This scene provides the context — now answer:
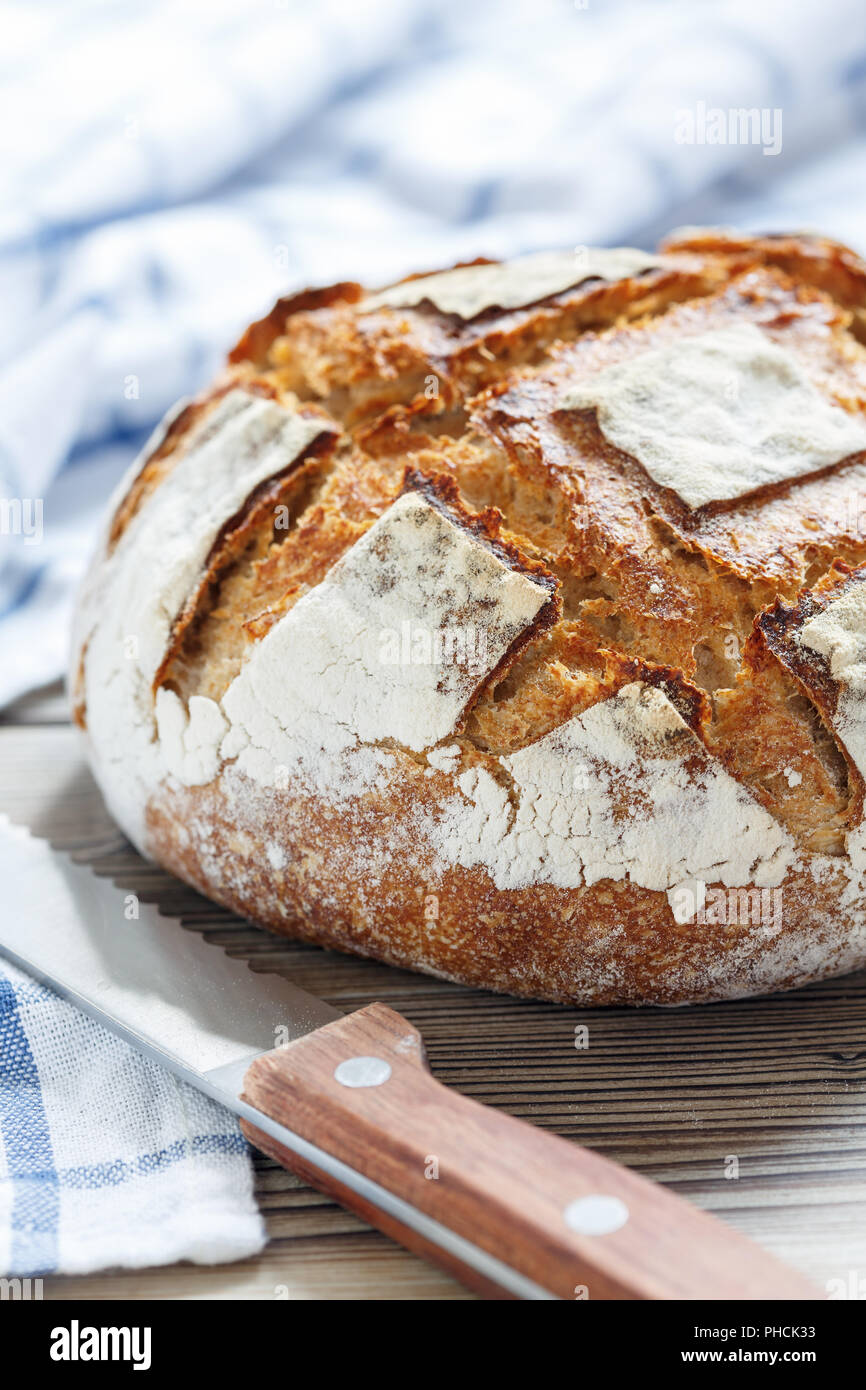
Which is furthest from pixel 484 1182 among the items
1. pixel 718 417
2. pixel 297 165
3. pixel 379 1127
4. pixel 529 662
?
pixel 297 165

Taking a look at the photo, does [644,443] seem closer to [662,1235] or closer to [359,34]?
[662,1235]

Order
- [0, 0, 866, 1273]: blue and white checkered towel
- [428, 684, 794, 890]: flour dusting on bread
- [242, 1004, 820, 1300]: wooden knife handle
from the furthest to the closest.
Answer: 1. [0, 0, 866, 1273]: blue and white checkered towel
2. [428, 684, 794, 890]: flour dusting on bread
3. [242, 1004, 820, 1300]: wooden knife handle

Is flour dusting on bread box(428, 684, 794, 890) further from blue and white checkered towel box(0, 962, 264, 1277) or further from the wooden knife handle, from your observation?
blue and white checkered towel box(0, 962, 264, 1277)

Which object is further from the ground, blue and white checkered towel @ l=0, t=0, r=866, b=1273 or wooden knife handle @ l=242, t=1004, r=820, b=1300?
blue and white checkered towel @ l=0, t=0, r=866, b=1273

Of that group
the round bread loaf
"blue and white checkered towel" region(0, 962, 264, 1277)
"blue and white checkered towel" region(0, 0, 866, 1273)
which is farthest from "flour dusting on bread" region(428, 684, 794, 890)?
"blue and white checkered towel" region(0, 0, 866, 1273)

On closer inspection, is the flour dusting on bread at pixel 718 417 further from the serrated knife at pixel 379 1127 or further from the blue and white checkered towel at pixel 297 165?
the blue and white checkered towel at pixel 297 165

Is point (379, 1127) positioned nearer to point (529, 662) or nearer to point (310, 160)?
point (529, 662)
